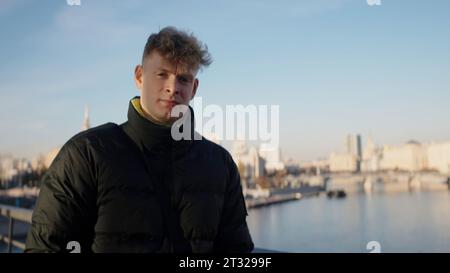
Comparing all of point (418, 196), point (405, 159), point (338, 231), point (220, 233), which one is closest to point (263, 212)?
point (338, 231)

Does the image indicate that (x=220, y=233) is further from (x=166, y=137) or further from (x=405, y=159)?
(x=405, y=159)

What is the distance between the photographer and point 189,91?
1.92ft

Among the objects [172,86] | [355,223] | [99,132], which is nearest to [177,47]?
[172,86]

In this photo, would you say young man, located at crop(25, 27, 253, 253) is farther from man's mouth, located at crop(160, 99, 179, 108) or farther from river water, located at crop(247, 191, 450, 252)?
river water, located at crop(247, 191, 450, 252)

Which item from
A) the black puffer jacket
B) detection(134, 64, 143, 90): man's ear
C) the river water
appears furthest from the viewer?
the river water

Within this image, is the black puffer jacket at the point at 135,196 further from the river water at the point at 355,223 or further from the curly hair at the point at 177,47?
the river water at the point at 355,223

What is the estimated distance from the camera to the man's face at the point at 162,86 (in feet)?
1.84

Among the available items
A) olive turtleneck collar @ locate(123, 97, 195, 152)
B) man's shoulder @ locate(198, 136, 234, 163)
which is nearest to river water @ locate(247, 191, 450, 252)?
man's shoulder @ locate(198, 136, 234, 163)

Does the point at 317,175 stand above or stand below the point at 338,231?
above

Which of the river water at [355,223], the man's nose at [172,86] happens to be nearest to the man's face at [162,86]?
the man's nose at [172,86]

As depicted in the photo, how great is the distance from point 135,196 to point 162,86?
0.16 m

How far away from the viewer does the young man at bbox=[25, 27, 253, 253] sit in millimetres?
493

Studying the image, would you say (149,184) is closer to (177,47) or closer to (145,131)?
(145,131)

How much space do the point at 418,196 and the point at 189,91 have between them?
59.5 feet
